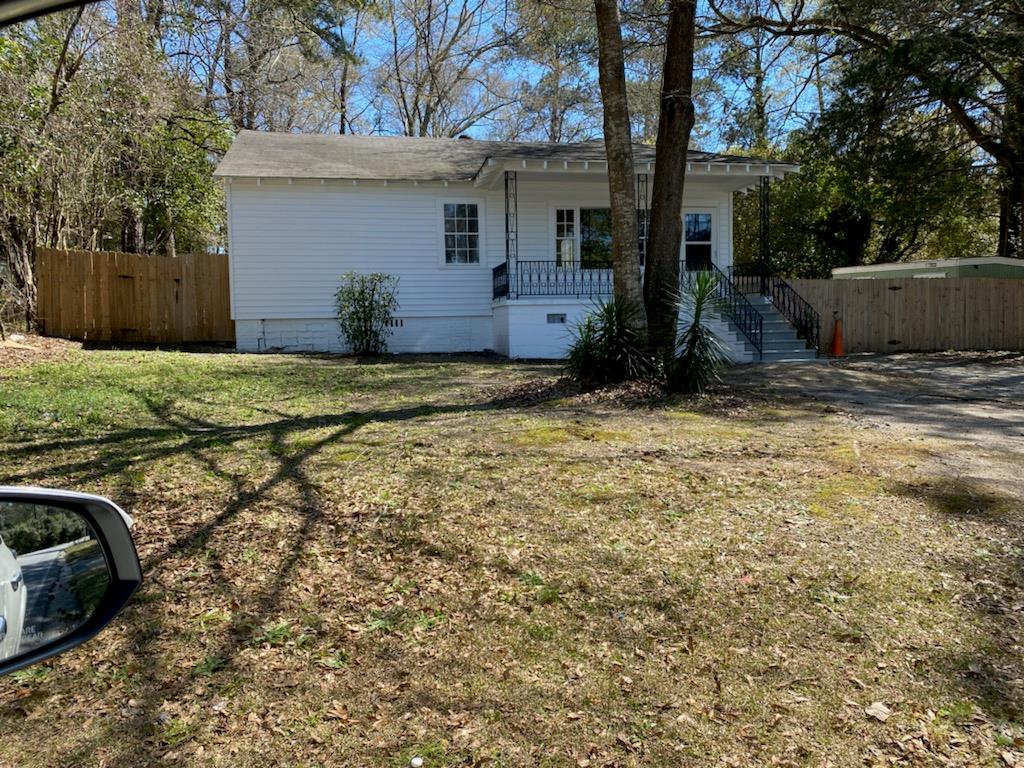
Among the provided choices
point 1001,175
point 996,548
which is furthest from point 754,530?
point 1001,175

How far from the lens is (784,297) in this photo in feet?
55.7

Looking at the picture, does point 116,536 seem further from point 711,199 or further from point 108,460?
point 711,199

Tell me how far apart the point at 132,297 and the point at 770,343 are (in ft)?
46.9

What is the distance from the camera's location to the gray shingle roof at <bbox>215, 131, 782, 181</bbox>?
15758 mm

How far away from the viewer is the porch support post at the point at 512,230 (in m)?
15.4

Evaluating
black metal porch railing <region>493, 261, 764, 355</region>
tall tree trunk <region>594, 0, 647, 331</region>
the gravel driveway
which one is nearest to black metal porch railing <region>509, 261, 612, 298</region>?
black metal porch railing <region>493, 261, 764, 355</region>

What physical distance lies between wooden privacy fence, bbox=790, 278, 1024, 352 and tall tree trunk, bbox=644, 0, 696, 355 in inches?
357

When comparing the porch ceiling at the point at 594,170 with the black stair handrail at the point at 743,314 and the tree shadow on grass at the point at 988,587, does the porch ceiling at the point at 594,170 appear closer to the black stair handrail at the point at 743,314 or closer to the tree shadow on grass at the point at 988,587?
the black stair handrail at the point at 743,314

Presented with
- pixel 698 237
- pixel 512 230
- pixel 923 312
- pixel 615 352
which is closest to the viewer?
pixel 615 352

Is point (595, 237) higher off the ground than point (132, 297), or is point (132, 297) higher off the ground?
point (595, 237)

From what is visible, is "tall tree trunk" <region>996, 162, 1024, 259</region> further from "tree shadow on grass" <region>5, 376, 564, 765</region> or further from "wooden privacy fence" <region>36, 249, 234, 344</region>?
"wooden privacy fence" <region>36, 249, 234, 344</region>

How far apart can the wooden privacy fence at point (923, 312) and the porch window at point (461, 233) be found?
26.5ft

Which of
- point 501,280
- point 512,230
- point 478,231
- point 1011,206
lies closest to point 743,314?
point 501,280

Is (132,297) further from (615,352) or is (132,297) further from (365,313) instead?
(615,352)
